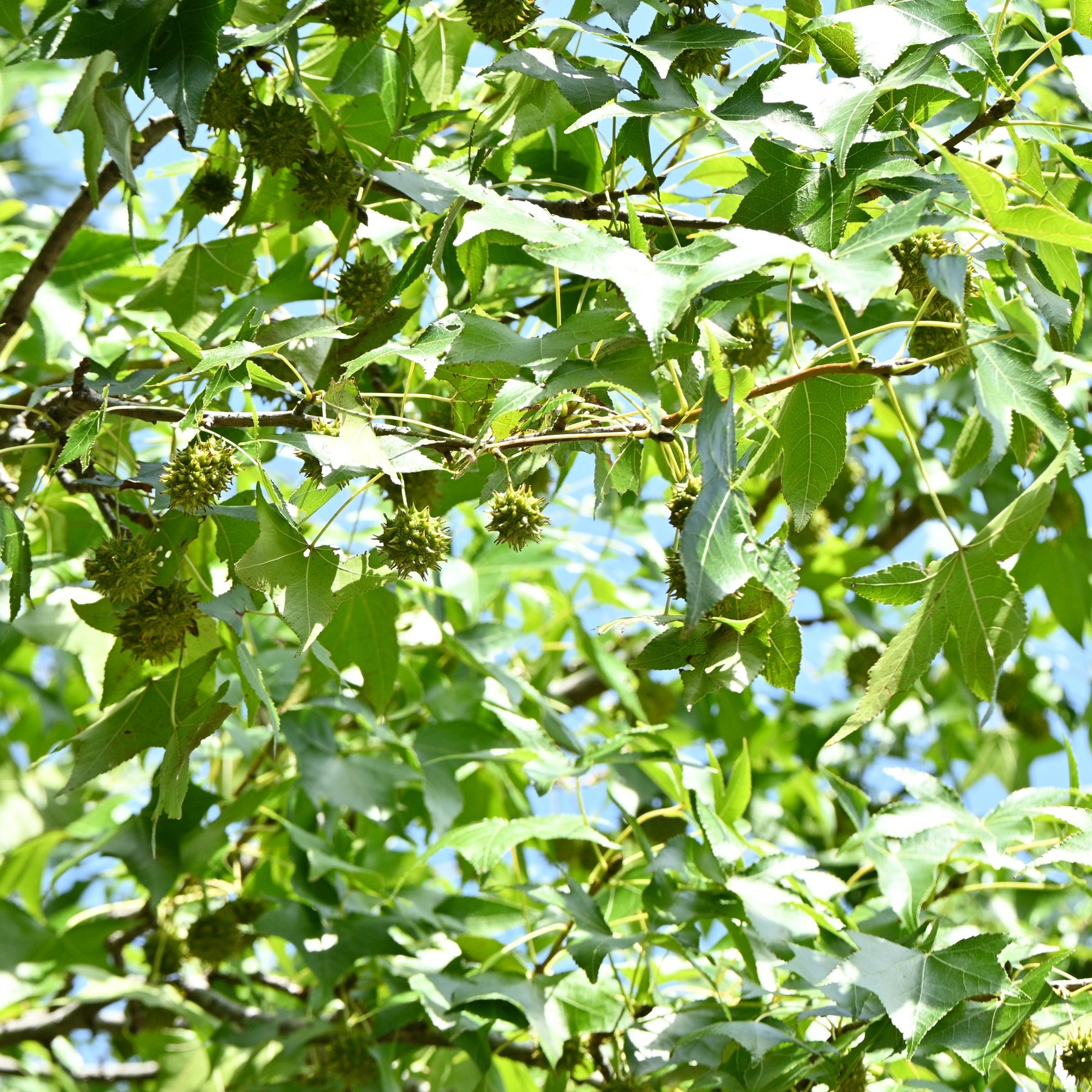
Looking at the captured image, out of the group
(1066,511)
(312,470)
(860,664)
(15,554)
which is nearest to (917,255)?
(312,470)

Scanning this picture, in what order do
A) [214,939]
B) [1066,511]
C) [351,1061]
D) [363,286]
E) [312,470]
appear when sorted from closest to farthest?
[312,470]
[363,286]
[351,1061]
[214,939]
[1066,511]

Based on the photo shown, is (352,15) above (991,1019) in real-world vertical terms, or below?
above

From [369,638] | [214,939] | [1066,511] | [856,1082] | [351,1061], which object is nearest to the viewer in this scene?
[856,1082]

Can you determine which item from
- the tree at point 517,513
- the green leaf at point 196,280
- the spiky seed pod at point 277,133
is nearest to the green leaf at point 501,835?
the tree at point 517,513

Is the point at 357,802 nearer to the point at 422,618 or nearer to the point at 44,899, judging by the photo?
the point at 422,618

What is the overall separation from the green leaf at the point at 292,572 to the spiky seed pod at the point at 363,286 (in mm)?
539

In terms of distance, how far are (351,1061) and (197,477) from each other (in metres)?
1.20

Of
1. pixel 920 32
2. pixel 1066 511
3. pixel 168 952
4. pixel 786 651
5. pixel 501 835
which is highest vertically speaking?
pixel 920 32

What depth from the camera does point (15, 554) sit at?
1.38 meters

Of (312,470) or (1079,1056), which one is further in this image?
(1079,1056)

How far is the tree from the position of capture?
46.5 inches

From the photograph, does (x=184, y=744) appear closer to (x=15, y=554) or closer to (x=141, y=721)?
(x=141, y=721)

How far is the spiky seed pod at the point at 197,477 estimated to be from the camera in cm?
129

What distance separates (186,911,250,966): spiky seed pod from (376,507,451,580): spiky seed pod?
127cm
